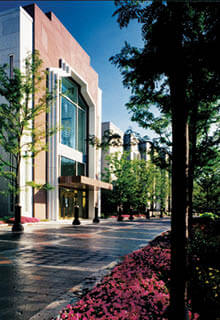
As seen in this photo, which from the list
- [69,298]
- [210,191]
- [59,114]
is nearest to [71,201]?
[59,114]

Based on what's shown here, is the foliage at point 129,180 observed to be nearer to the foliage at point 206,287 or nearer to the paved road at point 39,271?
the paved road at point 39,271

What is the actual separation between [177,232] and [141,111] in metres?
5.76

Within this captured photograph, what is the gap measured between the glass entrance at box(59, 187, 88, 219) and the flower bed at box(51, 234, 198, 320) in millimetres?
23335

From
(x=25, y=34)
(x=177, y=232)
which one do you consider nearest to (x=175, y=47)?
(x=177, y=232)

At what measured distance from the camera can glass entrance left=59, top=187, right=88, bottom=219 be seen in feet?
92.3

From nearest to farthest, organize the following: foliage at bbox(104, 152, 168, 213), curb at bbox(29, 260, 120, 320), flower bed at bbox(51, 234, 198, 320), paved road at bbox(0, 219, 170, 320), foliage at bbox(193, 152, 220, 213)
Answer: flower bed at bbox(51, 234, 198, 320) → curb at bbox(29, 260, 120, 320) → paved road at bbox(0, 219, 170, 320) → foliage at bbox(193, 152, 220, 213) → foliage at bbox(104, 152, 168, 213)

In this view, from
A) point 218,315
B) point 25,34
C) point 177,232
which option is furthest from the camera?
point 25,34

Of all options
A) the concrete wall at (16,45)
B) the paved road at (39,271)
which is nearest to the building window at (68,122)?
the concrete wall at (16,45)

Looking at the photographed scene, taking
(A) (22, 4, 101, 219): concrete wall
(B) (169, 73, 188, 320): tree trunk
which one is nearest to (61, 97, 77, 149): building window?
(A) (22, 4, 101, 219): concrete wall

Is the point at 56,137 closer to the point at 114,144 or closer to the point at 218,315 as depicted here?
the point at 114,144

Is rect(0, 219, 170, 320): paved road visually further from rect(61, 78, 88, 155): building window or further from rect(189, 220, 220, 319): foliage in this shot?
rect(61, 78, 88, 155): building window

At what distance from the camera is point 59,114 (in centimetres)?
2734

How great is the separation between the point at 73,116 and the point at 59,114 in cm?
375

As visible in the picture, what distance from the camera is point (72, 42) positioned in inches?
1232
